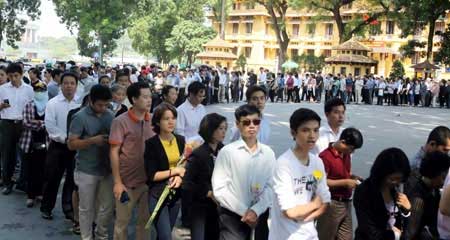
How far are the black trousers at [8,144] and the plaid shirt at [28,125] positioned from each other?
56cm

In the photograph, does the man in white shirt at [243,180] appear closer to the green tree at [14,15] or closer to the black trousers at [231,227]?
the black trousers at [231,227]

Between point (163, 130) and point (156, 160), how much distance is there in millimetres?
246

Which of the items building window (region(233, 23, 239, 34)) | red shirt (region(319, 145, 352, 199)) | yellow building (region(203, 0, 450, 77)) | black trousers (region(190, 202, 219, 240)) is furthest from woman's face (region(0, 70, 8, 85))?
building window (region(233, 23, 239, 34))

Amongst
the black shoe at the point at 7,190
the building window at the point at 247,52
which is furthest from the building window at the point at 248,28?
the black shoe at the point at 7,190

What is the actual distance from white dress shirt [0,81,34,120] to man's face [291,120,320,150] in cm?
489

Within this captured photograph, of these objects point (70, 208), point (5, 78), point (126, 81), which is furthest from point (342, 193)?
→ point (5, 78)

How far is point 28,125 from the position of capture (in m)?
6.90

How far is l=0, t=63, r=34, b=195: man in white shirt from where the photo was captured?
7.36 meters

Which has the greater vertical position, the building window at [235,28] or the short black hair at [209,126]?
the building window at [235,28]

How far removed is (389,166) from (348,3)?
132 feet

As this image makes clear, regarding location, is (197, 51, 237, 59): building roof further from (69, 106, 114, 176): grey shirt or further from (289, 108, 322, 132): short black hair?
(289, 108, 322, 132): short black hair

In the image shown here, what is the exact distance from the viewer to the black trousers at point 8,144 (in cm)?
745

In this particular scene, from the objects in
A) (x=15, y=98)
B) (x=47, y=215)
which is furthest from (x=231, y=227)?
(x=15, y=98)

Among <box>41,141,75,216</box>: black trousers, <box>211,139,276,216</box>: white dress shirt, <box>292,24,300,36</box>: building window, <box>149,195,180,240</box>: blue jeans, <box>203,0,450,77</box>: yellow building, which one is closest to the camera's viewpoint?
<box>211,139,276,216</box>: white dress shirt
